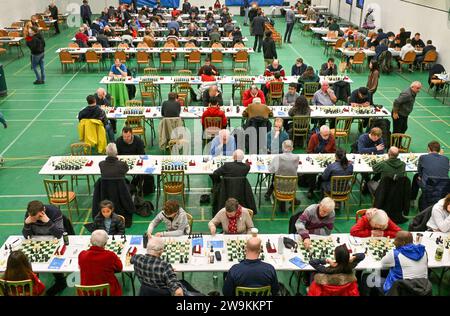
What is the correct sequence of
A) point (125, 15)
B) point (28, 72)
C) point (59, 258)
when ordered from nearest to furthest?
point (59, 258)
point (28, 72)
point (125, 15)

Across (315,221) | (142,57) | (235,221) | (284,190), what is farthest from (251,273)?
(142,57)

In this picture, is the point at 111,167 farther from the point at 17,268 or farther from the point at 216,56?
the point at 216,56

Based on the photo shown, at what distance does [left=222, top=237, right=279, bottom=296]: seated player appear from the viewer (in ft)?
17.0

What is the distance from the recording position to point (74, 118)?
13430 millimetres

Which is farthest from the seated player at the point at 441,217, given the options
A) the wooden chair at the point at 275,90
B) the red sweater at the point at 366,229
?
the wooden chair at the point at 275,90

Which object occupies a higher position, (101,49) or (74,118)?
(101,49)

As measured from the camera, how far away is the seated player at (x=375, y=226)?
6387mm

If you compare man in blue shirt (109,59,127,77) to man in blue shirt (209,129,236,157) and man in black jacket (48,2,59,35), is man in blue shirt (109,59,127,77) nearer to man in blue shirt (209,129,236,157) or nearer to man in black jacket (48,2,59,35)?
man in blue shirt (209,129,236,157)

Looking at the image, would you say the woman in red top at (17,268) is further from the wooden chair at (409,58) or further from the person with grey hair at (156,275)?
the wooden chair at (409,58)
